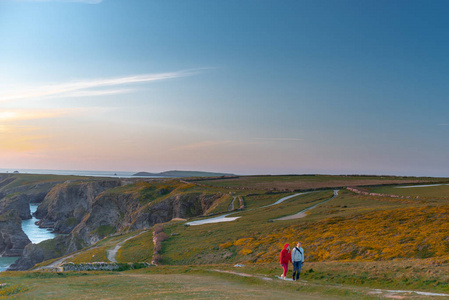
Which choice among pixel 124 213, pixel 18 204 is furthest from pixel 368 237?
pixel 18 204

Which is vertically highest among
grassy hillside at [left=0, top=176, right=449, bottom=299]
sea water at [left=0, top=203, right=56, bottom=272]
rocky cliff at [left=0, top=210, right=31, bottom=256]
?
grassy hillside at [left=0, top=176, right=449, bottom=299]

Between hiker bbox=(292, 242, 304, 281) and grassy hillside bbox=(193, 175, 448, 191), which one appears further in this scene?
grassy hillside bbox=(193, 175, 448, 191)

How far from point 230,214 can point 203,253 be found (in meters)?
26.4

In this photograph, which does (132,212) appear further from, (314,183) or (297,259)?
(297,259)

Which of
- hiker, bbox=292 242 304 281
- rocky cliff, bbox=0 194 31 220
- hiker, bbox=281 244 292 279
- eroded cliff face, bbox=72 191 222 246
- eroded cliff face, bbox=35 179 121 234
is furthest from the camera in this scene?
rocky cliff, bbox=0 194 31 220

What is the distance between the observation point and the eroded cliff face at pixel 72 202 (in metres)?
152

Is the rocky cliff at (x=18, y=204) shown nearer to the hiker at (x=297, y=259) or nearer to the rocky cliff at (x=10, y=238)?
the rocky cliff at (x=10, y=238)

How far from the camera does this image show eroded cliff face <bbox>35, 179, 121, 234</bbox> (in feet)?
499

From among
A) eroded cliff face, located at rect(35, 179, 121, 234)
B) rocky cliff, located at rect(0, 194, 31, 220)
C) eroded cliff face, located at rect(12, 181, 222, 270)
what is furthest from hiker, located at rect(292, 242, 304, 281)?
rocky cliff, located at rect(0, 194, 31, 220)

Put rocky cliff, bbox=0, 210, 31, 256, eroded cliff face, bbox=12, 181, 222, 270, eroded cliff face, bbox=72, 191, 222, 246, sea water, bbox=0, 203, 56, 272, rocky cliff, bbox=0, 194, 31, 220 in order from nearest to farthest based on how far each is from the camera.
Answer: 1. sea water, bbox=0, 203, 56, 272
2. eroded cliff face, bbox=12, 181, 222, 270
3. eroded cliff face, bbox=72, 191, 222, 246
4. rocky cliff, bbox=0, 210, 31, 256
5. rocky cliff, bbox=0, 194, 31, 220

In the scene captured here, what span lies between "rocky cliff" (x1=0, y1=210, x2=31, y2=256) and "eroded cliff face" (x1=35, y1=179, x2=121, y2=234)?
4329 centimetres

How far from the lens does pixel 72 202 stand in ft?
531

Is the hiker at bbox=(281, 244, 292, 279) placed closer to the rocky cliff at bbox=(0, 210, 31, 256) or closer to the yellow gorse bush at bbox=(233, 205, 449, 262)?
the yellow gorse bush at bbox=(233, 205, 449, 262)

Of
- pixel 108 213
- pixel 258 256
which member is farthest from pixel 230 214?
pixel 108 213
